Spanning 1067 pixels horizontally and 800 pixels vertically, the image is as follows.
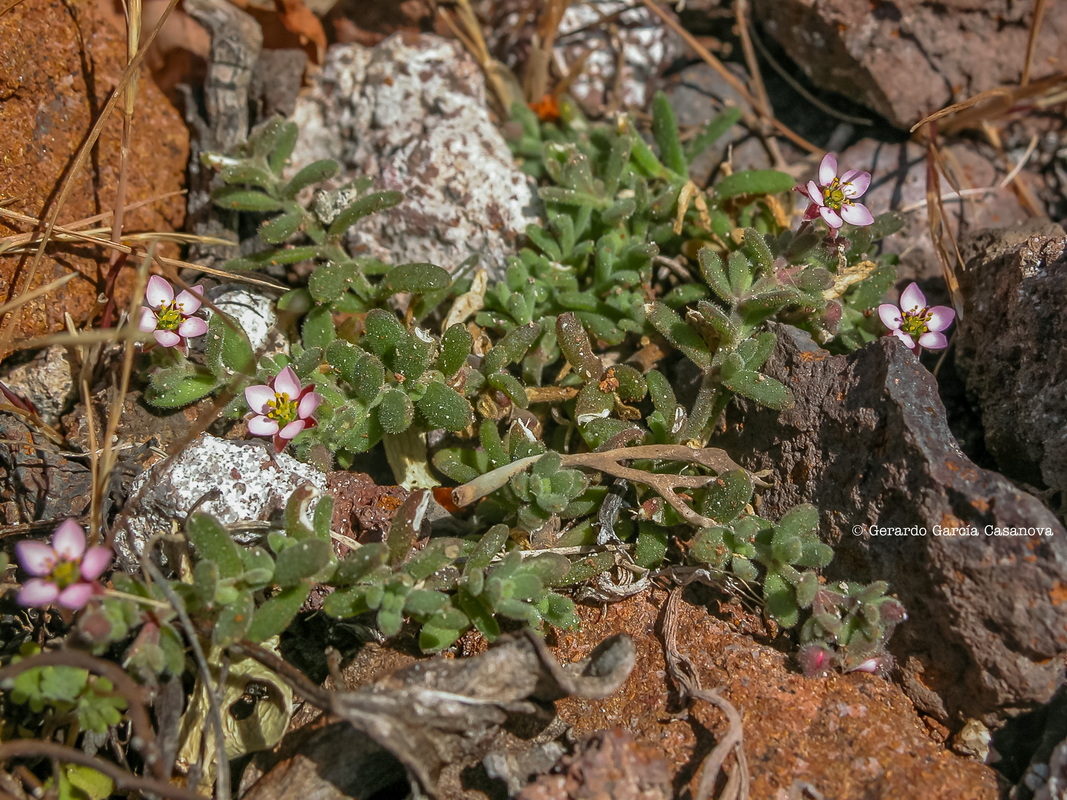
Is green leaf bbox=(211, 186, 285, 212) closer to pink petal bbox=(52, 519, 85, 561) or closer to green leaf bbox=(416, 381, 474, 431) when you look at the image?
green leaf bbox=(416, 381, 474, 431)

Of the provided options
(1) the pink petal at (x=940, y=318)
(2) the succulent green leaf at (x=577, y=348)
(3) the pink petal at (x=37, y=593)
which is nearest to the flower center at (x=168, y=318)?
(3) the pink petal at (x=37, y=593)

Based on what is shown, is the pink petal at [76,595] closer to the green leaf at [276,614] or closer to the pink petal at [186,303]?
the green leaf at [276,614]

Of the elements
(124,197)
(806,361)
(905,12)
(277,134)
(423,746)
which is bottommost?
(423,746)

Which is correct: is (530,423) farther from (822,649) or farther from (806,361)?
(822,649)

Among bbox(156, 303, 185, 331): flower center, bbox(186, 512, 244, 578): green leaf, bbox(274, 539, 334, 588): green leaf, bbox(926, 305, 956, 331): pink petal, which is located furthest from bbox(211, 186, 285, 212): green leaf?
bbox(926, 305, 956, 331): pink petal

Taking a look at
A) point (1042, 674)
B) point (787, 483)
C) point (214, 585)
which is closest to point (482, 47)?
point (787, 483)

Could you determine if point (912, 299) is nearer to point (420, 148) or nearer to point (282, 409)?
point (420, 148)
